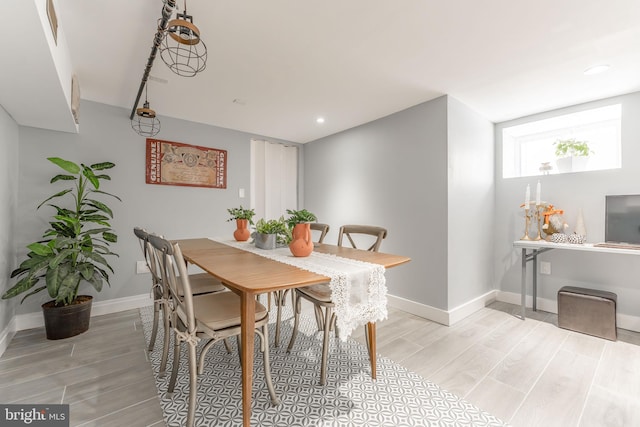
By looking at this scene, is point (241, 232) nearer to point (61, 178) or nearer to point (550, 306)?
point (61, 178)

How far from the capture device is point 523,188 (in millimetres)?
3166

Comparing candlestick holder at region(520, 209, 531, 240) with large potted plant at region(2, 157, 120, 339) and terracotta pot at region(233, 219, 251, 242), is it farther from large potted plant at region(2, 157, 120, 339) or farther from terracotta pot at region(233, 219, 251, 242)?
large potted plant at region(2, 157, 120, 339)

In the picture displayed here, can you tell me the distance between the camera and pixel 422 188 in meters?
A: 2.87

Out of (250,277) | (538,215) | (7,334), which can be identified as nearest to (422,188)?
(538,215)

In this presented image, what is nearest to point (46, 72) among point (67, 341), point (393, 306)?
point (67, 341)

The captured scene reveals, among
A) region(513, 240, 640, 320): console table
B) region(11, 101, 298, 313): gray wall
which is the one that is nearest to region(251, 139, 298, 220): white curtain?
region(11, 101, 298, 313): gray wall

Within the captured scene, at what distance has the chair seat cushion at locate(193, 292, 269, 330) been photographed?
4.54 feet

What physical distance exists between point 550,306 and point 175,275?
3.69m

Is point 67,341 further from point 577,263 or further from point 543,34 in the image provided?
point 577,263

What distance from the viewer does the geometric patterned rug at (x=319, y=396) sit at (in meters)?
1.43

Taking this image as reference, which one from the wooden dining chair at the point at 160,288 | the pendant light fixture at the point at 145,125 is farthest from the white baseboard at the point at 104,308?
the pendant light fixture at the point at 145,125

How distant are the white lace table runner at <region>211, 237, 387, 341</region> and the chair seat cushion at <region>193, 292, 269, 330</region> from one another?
0.37 metres

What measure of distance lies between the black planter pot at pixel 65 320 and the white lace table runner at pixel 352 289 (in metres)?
2.12

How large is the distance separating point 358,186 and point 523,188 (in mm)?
1918
